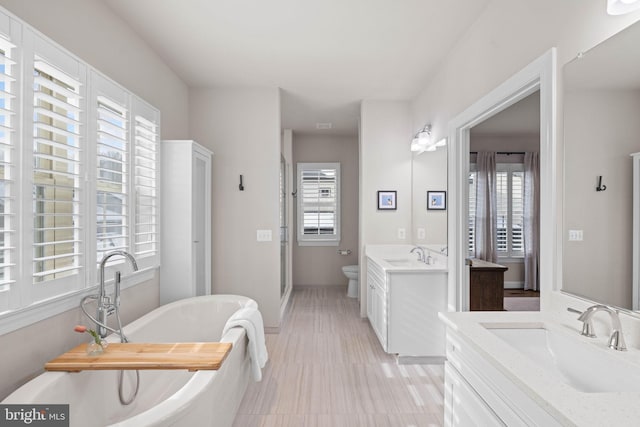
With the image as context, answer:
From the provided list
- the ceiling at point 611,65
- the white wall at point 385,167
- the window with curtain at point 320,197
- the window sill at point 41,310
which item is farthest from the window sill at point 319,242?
→ the ceiling at point 611,65

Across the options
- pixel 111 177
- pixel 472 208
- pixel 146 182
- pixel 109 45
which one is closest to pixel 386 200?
pixel 472 208

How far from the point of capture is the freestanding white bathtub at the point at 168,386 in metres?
1.37

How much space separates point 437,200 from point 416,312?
110cm

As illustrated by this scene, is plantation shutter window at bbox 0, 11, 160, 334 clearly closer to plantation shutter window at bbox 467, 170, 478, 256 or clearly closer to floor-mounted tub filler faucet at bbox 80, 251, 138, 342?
floor-mounted tub filler faucet at bbox 80, 251, 138, 342

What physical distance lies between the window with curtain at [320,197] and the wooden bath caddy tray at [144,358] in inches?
158

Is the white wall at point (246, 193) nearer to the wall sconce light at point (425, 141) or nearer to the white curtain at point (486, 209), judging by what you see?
the wall sconce light at point (425, 141)

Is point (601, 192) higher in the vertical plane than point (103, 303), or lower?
higher

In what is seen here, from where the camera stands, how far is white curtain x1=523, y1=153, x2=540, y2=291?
1.80 m

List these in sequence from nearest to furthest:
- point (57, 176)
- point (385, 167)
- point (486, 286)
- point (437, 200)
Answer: point (57, 176) → point (486, 286) → point (437, 200) → point (385, 167)

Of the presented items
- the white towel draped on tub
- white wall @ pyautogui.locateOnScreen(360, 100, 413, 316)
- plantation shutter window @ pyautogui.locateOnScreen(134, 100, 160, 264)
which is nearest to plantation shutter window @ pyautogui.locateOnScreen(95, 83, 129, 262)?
plantation shutter window @ pyautogui.locateOnScreen(134, 100, 160, 264)

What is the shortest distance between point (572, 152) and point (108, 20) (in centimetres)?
288

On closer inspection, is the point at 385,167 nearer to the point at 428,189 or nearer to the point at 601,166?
the point at 428,189

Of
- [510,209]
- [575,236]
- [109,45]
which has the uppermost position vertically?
[109,45]

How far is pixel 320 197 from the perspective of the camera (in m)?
5.80
